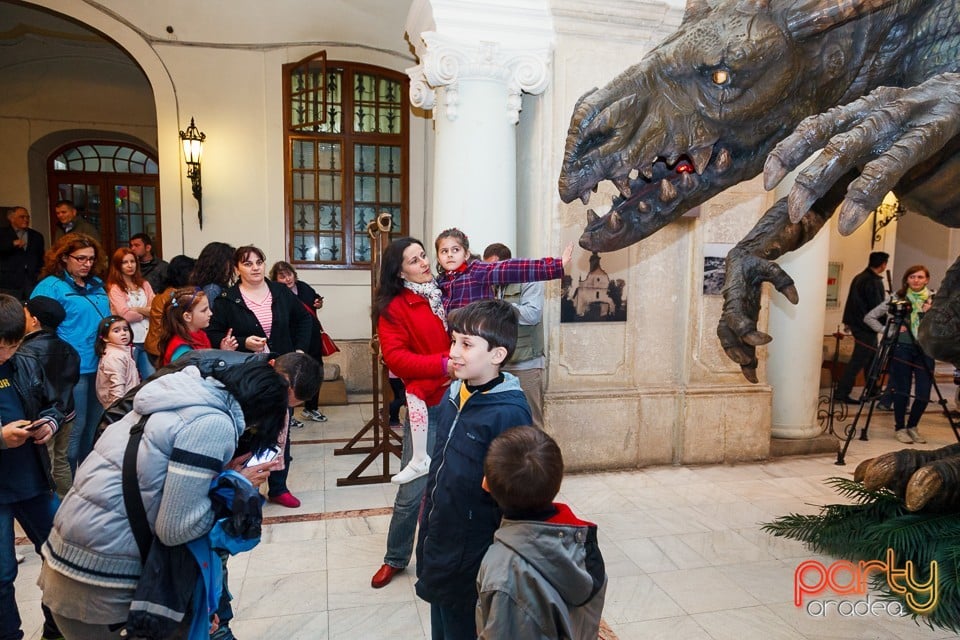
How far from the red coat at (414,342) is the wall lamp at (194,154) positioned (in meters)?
5.93

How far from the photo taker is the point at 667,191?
224 centimetres

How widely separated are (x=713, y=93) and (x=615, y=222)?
533 mm

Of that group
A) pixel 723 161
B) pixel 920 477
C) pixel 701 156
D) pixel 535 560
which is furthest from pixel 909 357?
pixel 535 560

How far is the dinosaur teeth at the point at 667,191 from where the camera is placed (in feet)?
7.34

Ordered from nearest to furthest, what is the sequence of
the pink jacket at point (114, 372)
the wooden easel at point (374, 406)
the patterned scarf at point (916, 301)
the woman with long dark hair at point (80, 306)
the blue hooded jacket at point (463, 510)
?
the blue hooded jacket at point (463, 510) < the pink jacket at point (114, 372) < the woman with long dark hair at point (80, 306) < the wooden easel at point (374, 406) < the patterned scarf at point (916, 301)

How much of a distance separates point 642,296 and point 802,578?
8.20 ft

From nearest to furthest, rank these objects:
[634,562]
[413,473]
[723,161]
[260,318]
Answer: [723,161] → [413,473] → [634,562] → [260,318]

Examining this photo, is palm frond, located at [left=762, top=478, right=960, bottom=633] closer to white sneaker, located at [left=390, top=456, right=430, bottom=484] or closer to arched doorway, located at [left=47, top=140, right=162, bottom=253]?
white sneaker, located at [left=390, top=456, right=430, bottom=484]

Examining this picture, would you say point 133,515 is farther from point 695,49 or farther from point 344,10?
point 344,10

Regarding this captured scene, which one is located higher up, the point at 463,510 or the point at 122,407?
the point at 122,407

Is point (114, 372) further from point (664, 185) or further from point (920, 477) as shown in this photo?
point (920, 477)

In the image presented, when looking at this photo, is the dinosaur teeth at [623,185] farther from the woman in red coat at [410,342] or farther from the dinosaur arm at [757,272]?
the woman in red coat at [410,342]

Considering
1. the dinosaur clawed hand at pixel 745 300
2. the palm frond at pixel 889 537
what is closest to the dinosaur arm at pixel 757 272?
the dinosaur clawed hand at pixel 745 300

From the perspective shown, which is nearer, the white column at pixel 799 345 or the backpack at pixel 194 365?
the backpack at pixel 194 365
